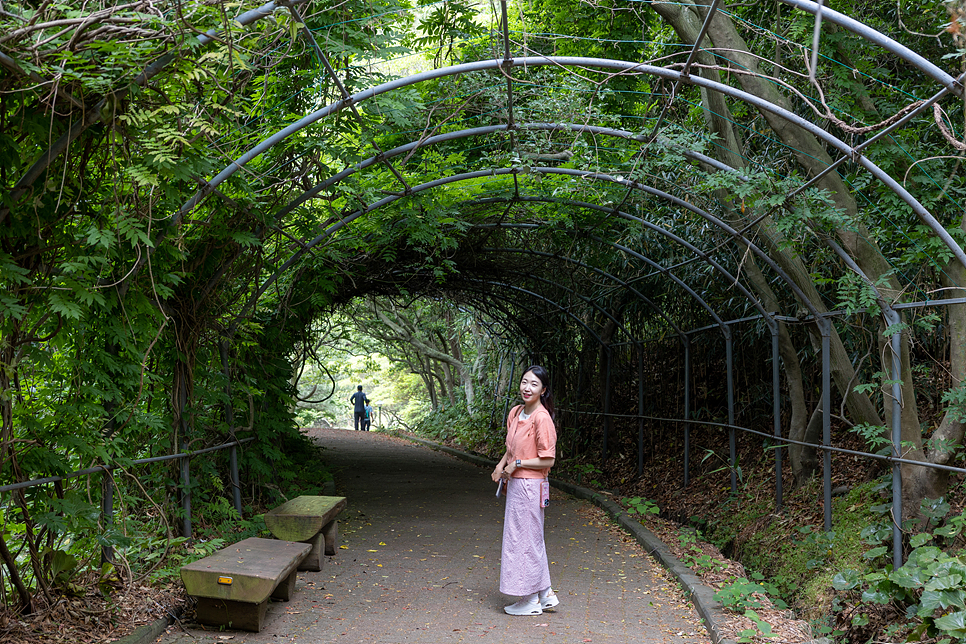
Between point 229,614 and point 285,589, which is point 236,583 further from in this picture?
point 285,589

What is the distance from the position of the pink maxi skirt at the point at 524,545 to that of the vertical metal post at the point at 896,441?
95.1 inches

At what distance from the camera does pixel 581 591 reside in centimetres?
631

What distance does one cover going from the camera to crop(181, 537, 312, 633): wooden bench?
183 inches

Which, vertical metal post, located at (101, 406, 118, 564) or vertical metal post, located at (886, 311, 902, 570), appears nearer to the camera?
vertical metal post, located at (101, 406, 118, 564)

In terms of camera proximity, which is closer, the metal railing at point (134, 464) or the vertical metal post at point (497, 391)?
the metal railing at point (134, 464)

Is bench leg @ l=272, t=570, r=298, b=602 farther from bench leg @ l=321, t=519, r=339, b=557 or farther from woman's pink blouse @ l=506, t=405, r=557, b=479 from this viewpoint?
woman's pink blouse @ l=506, t=405, r=557, b=479

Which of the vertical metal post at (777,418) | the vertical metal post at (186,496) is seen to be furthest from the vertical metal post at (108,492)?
the vertical metal post at (777,418)

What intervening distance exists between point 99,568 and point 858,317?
6457 millimetres

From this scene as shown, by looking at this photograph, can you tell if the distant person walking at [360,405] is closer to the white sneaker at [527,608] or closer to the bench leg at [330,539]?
the bench leg at [330,539]

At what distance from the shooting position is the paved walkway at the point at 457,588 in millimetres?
5102

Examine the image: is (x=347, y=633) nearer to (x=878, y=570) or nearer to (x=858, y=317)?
(x=878, y=570)

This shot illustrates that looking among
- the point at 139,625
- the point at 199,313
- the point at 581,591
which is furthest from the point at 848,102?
the point at 139,625

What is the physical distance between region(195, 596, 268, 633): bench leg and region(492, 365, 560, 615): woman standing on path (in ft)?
5.72

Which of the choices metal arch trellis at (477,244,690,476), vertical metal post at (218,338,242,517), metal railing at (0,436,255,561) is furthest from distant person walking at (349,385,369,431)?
vertical metal post at (218,338,242,517)
